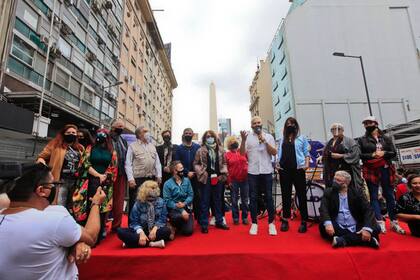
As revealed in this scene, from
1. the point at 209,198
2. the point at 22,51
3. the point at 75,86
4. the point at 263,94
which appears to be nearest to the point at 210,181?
the point at 209,198

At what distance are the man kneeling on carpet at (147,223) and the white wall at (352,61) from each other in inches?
890

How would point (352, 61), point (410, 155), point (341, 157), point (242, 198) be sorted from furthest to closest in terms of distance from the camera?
point (352, 61) → point (410, 155) → point (242, 198) → point (341, 157)

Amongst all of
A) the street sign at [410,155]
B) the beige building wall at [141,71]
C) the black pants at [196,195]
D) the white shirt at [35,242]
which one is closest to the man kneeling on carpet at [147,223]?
the black pants at [196,195]

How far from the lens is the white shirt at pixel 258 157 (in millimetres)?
3781

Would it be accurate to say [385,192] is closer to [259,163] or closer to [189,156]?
[259,163]

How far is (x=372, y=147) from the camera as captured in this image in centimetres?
384

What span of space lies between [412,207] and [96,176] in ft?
14.0

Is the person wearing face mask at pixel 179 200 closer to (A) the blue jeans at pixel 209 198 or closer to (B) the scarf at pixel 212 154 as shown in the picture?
(A) the blue jeans at pixel 209 198

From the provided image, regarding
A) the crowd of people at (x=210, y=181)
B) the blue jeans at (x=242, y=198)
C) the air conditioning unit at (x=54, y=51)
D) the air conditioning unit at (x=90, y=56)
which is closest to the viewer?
the crowd of people at (x=210, y=181)

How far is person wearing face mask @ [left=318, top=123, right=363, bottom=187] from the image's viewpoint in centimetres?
368

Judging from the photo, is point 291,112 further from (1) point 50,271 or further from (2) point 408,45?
(1) point 50,271

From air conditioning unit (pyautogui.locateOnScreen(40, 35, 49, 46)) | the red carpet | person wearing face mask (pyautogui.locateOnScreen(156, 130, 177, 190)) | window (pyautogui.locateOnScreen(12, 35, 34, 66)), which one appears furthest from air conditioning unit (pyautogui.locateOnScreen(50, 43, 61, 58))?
the red carpet

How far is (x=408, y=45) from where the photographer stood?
80.7 ft

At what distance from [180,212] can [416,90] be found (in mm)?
30066
